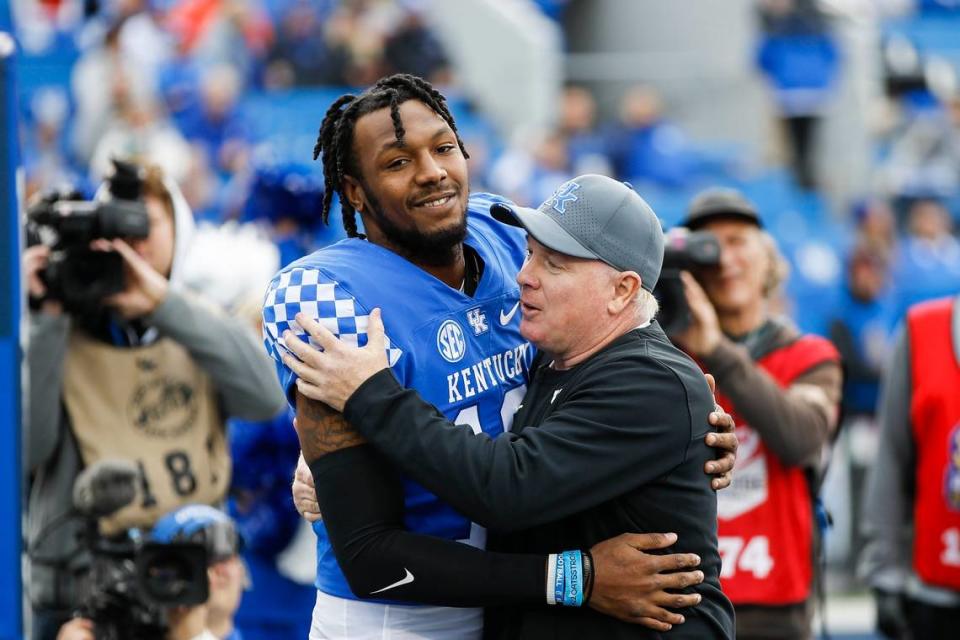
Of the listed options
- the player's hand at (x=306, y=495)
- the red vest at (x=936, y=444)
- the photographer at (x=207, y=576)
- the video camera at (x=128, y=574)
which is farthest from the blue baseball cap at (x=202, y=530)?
the red vest at (x=936, y=444)

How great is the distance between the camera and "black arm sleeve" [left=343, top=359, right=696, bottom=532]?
2.69m

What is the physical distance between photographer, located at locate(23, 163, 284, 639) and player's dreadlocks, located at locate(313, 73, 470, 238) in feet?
4.00

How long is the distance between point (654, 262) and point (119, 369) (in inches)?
77.4

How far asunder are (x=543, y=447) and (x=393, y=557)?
36 cm

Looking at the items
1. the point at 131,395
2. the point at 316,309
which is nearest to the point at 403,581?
the point at 316,309

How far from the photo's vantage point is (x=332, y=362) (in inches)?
109

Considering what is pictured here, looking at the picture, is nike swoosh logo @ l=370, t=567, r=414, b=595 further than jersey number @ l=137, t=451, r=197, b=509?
No

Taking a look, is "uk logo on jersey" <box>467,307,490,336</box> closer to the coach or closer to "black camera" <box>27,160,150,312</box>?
the coach

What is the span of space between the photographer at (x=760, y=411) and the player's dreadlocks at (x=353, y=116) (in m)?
1.20

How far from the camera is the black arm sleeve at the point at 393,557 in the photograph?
277cm

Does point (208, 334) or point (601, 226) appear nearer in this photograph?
point (601, 226)

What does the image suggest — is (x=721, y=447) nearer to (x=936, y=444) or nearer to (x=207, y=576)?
(x=207, y=576)

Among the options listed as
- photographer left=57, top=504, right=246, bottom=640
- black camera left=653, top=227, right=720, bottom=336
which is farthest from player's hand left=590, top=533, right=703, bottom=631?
photographer left=57, top=504, right=246, bottom=640

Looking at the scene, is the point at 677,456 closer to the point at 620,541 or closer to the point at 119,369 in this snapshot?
the point at 620,541
